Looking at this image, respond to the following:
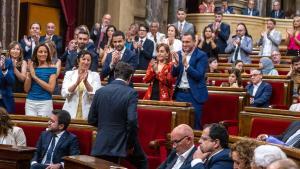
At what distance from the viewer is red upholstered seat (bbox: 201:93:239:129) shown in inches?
312

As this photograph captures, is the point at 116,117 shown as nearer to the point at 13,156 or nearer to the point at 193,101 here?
the point at 13,156

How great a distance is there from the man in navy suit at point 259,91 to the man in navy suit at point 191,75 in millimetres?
1519

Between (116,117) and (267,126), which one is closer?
(116,117)

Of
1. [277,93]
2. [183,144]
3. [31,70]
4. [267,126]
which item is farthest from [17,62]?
[183,144]

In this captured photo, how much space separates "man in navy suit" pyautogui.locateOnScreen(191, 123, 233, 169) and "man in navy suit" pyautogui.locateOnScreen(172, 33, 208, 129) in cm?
224

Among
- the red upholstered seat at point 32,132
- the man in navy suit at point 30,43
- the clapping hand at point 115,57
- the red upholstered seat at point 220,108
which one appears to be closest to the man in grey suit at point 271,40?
the man in navy suit at point 30,43

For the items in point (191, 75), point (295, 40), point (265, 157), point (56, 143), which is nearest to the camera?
point (265, 157)

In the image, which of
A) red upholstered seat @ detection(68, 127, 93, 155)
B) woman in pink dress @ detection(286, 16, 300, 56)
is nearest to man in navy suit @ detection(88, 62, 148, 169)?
red upholstered seat @ detection(68, 127, 93, 155)

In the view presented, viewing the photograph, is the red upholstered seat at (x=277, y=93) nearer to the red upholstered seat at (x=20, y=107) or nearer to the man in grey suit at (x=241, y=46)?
the man in grey suit at (x=241, y=46)

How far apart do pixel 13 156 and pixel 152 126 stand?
1542mm

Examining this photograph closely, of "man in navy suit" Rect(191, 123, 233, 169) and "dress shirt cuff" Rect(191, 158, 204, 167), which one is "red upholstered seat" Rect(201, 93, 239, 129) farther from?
"dress shirt cuff" Rect(191, 158, 204, 167)

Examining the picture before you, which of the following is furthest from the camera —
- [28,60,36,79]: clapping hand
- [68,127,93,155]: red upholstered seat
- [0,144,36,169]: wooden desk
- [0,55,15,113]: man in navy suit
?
[0,55,15,113]: man in navy suit

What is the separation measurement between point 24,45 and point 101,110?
4.45 metres

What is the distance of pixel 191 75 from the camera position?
6.92 m
